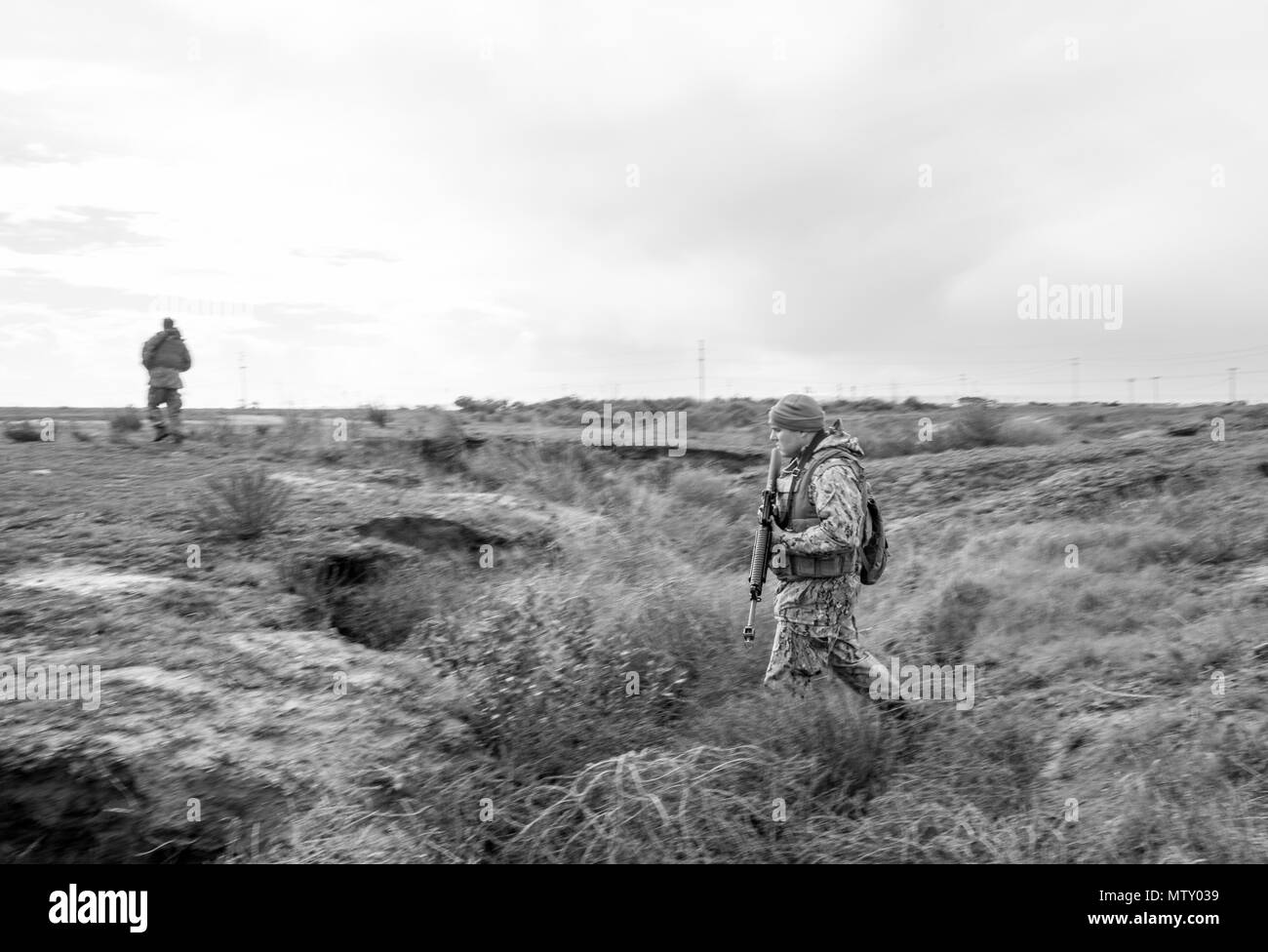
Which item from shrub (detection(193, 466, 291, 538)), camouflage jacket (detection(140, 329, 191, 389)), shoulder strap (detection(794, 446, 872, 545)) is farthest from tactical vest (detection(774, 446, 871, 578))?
camouflage jacket (detection(140, 329, 191, 389))

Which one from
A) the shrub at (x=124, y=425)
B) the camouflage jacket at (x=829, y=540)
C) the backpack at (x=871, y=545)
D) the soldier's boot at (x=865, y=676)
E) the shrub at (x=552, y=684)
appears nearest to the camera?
the shrub at (x=552, y=684)

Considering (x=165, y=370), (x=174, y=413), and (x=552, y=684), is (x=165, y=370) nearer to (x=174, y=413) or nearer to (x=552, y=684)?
(x=174, y=413)

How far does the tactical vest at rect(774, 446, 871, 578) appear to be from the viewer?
4895 millimetres

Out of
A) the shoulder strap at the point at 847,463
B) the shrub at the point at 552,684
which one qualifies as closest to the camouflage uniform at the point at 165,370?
the shrub at the point at 552,684

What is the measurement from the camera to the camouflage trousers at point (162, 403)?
1306cm

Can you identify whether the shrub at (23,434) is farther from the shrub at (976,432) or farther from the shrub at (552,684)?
the shrub at (976,432)

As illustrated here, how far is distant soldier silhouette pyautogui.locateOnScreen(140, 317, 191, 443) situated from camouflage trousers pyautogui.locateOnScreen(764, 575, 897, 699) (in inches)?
436

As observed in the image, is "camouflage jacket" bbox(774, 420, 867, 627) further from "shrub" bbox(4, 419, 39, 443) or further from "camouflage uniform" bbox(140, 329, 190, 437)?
"shrub" bbox(4, 419, 39, 443)

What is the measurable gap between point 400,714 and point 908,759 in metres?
2.69

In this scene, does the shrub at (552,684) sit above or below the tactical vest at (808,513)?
below

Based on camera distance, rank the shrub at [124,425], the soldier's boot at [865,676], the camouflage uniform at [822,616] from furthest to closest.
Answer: the shrub at [124,425]
the soldier's boot at [865,676]
the camouflage uniform at [822,616]

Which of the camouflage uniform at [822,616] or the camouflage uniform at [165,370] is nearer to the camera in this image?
the camouflage uniform at [822,616]

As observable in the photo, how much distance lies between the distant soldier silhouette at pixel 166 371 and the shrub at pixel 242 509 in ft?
20.0
